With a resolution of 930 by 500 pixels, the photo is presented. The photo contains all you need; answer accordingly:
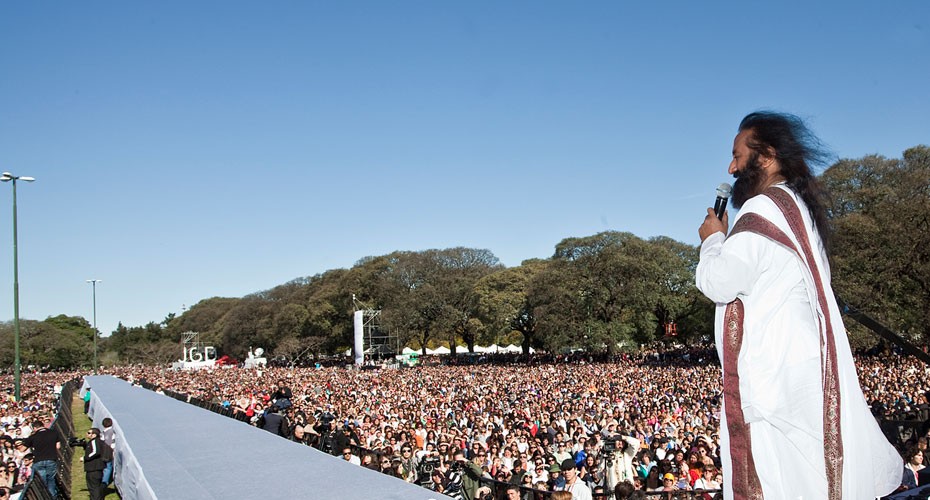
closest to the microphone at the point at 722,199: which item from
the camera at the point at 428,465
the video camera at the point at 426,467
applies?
the video camera at the point at 426,467

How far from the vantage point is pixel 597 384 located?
84.8 ft

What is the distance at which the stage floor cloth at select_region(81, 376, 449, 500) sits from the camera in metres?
4.57

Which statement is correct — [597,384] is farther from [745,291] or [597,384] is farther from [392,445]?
[745,291]

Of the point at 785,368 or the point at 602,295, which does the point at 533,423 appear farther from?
the point at 602,295

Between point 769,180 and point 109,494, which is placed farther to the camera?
point 109,494

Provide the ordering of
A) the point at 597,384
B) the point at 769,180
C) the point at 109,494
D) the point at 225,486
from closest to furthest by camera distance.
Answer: the point at 769,180 < the point at 225,486 < the point at 109,494 < the point at 597,384

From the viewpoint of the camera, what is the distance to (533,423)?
15102 millimetres

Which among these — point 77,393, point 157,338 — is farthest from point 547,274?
point 157,338

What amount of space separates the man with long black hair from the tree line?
2243 cm

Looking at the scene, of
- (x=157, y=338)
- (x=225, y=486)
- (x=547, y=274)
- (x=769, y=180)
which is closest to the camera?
(x=769, y=180)

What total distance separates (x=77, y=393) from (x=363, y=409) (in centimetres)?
2840

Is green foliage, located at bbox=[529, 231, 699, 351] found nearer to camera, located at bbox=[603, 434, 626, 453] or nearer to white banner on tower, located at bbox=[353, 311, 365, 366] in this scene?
white banner on tower, located at bbox=[353, 311, 365, 366]

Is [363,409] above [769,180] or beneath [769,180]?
beneath

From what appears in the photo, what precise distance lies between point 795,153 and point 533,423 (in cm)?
1341
